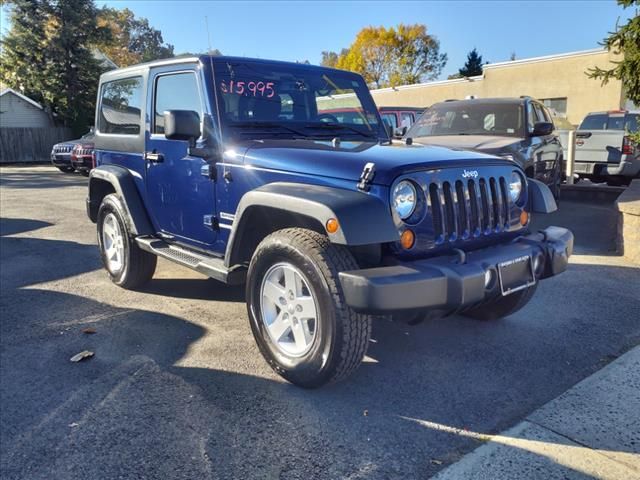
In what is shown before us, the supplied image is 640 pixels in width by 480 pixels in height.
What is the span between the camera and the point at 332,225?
277cm

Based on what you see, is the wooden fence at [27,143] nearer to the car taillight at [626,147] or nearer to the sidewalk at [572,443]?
the car taillight at [626,147]

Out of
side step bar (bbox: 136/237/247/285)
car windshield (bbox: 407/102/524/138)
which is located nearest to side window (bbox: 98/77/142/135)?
side step bar (bbox: 136/237/247/285)

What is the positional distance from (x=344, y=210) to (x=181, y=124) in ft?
4.84

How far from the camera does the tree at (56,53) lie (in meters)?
26.5

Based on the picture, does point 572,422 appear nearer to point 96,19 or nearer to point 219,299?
point 219,299

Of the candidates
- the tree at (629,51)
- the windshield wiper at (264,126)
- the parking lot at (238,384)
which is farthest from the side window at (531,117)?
the windshield wiper at (264,126)

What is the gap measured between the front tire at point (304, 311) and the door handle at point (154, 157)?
1.56 m

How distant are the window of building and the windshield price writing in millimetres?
23841

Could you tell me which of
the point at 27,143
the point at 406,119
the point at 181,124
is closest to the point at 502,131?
the point at 181,124

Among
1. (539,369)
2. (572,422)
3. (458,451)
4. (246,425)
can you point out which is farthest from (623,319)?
(246,425)

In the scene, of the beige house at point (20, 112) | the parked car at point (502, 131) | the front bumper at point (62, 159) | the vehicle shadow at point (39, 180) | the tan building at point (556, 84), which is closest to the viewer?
the parked car at point (502, 131)

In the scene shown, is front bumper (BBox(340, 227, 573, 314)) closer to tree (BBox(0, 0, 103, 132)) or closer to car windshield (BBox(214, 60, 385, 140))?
car windshield (BBox(214, 60, 385, 140))

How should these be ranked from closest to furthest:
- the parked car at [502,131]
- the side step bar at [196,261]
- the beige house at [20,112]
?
the side step bar at [196,261]
the parked car at [502,131]
the beige house at [20,112]

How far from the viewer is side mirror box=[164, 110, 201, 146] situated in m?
3.56
